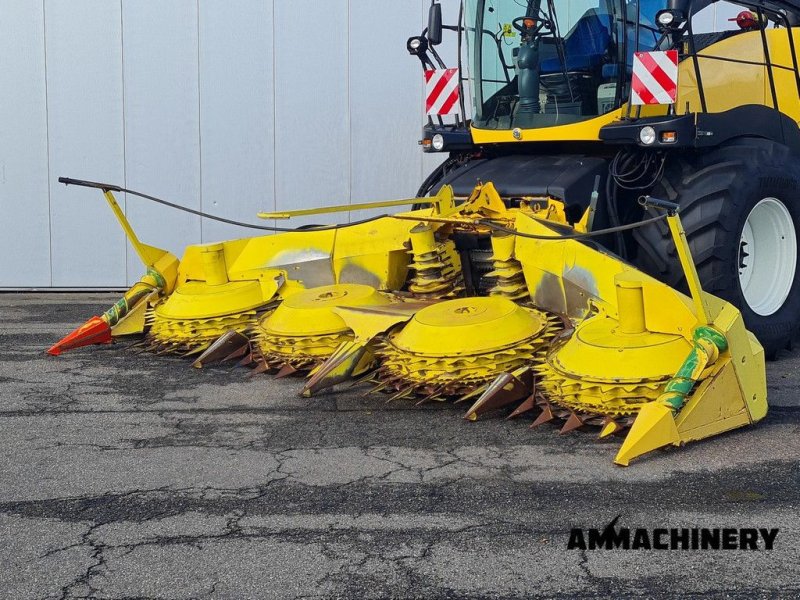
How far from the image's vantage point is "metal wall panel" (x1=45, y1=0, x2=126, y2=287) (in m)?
10.1

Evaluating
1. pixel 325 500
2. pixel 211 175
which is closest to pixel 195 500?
pixel 325 500

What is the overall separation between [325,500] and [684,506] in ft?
4.38

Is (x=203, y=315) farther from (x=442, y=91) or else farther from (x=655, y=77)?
(x=655, y=77)

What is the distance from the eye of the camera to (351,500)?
4055mm

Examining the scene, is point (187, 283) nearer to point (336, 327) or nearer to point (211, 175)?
point (336, 327)

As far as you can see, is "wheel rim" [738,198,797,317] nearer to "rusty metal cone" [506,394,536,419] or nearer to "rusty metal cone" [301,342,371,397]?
"rusty metal cone" [506,394,536,419]

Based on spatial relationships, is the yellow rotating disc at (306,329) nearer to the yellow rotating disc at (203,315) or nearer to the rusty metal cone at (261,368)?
the rusty metal cone at (261,368)

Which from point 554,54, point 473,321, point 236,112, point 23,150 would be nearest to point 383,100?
point 236,112

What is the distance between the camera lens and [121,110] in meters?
10.1

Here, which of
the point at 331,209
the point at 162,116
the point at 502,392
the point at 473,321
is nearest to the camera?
the point at 502,392

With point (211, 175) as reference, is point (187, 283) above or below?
below

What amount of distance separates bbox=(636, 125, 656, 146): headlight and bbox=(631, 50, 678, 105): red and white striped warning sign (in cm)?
20

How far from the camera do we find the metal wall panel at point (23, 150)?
10.1 metres

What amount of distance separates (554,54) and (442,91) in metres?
1.25
